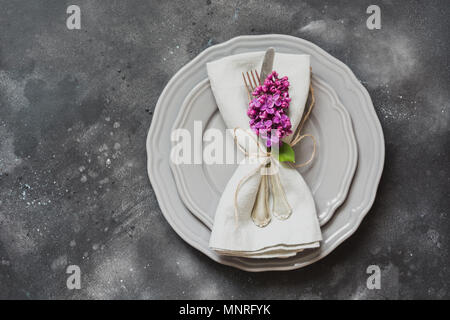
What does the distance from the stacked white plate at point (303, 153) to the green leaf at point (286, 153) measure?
0.07 m

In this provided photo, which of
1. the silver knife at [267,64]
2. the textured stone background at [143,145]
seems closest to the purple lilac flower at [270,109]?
the silver knife at [267,64]

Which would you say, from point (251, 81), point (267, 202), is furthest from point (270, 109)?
point (267, 202)

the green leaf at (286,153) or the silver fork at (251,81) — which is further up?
the silver fork at (251,81)

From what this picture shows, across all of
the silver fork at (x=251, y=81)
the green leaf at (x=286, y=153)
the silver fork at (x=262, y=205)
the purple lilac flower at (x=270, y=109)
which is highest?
the silver fork at (x=251, y=81)

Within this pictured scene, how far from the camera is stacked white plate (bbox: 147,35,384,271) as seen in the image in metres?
1.00

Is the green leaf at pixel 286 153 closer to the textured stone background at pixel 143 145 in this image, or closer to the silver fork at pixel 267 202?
the silver fork at pixel 267 202

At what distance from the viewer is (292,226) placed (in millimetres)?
978

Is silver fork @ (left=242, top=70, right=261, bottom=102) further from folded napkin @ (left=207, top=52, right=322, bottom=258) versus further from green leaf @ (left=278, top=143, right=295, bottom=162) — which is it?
green leaf @ (left=278, top=143, right=295, bottom=162)

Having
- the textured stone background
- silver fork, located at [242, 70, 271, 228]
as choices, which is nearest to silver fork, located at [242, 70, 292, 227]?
silver fork, located at [242, 70, 271, 228]

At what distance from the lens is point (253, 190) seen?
981 millimetres

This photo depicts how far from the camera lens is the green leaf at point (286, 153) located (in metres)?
0.97

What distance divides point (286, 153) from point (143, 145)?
0.35 meters

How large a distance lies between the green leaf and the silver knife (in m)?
0.15

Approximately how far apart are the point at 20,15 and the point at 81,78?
0.74 ft
